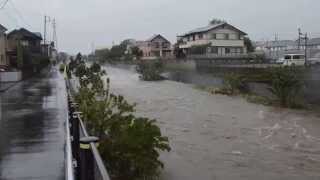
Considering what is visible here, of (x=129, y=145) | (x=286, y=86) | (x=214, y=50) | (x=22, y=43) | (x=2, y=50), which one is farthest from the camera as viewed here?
(x=214, y=50)

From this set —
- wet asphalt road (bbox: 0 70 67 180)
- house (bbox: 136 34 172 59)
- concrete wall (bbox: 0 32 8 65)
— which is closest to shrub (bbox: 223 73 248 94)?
wet asphalt road (bbox: 0 70 67 180)

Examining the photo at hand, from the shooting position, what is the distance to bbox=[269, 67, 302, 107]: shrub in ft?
91.5

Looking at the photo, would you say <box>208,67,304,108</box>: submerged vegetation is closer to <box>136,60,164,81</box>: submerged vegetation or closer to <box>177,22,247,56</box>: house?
<box>136,60,164,81</box>: submerged vegetation

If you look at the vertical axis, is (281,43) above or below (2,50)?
above

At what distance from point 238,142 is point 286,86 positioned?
12408 mm

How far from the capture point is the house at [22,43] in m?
58.8

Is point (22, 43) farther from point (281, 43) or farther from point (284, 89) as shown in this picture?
point (281, 43)

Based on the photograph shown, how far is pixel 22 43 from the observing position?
240 ft

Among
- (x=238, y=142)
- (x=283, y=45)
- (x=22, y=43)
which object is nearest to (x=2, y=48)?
(x=22, y=43)

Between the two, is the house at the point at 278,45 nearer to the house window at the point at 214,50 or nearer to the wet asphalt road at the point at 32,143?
the house window at the point at 214,50

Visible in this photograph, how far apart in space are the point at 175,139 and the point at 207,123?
4.76 meters

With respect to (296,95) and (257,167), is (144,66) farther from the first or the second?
(257,167)

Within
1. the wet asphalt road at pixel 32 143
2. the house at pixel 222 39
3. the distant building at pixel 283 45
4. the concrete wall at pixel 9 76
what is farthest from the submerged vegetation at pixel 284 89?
the distant building at pixel 283 45

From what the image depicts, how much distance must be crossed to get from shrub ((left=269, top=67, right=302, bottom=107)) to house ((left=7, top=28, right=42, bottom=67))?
37347 mm
